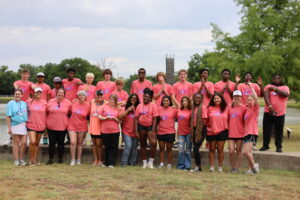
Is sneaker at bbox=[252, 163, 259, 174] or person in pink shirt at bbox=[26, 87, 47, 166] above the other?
person in pink shirt at bbox=[26, 87, 47, 166]

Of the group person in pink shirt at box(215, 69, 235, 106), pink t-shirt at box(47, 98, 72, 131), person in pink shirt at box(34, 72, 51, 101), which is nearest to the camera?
pink t-shirt at box(47, 98, 72, 131)

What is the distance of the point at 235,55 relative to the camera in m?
16.0

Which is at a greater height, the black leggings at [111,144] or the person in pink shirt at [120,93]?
the person in pink shirt at [120,93]

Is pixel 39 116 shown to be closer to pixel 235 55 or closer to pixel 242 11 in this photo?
pixel 235 55

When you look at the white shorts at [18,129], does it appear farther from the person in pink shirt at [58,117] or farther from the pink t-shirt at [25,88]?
the pink t-shirt at [25,88]

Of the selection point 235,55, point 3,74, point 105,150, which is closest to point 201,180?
point 105,150

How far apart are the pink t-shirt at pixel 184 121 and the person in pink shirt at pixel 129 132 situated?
3.53 ft

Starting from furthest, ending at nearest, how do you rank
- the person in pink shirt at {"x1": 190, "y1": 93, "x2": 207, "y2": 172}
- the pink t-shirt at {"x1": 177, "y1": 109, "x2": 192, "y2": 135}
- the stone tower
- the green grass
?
the stone tower → the pink t-shirt at {"x1": 177, "y1": 109, "x2": 192, "y2": 135} → the person in pink shirt at {"x1": 190, "y1": 93, "x2": 207, "y2": 172} → the green grass

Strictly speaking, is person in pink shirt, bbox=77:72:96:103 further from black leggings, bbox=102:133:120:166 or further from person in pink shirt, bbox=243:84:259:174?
person in pink shirt, bbox=243:84:259:174

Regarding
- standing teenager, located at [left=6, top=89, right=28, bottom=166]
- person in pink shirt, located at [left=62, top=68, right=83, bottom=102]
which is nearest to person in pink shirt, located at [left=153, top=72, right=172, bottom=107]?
person in pink shirt, located at [left=62, top=68, right=83, bottom=102]

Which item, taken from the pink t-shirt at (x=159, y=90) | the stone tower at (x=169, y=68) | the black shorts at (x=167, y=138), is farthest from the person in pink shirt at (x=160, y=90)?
the stone tower at (x=169, y=68)

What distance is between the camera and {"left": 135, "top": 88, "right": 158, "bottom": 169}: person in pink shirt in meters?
8.04

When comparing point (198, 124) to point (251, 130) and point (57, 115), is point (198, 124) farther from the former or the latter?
point (57, 115)

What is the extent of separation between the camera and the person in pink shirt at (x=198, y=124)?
7.66 m
